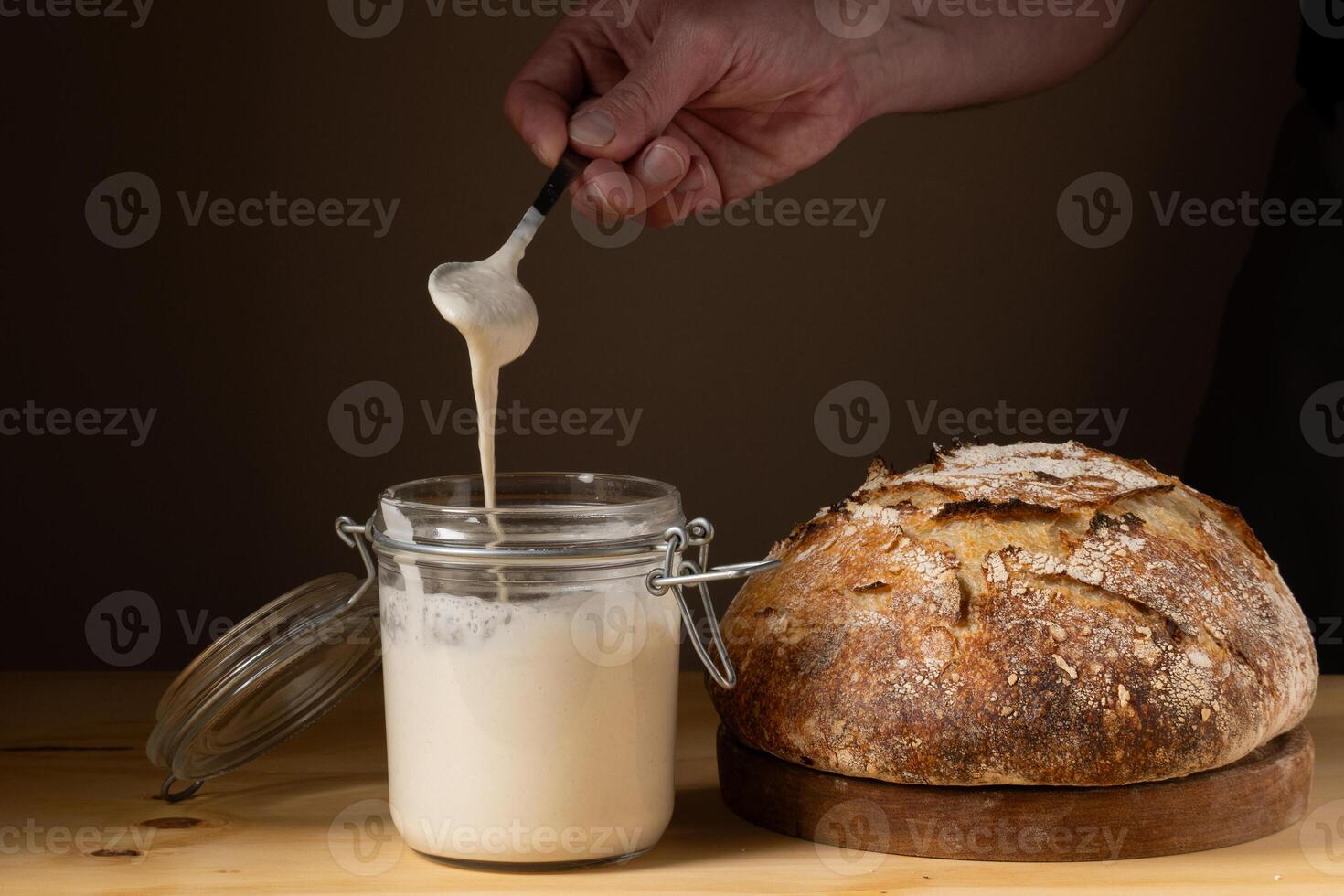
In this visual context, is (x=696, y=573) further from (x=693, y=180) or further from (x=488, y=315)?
(x=693, y=180)

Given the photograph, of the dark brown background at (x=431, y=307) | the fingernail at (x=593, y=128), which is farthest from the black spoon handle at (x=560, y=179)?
the dark brown background at (x=431, y=307)

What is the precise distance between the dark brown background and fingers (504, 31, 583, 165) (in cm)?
43

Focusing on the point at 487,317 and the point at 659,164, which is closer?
the point at 487,317

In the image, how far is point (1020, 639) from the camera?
1.13 meters

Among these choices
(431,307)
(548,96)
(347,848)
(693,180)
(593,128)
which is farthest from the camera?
(431,307)

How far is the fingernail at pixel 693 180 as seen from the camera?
1.71 meters

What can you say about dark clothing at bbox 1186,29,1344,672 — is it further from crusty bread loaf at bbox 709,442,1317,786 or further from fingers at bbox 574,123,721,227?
fingers at bbox 574,123,721,227

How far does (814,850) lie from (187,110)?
1.39 metres

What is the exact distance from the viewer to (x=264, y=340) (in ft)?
6.92

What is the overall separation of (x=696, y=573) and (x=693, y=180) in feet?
2.34

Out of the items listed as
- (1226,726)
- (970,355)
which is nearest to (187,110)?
(970,355)

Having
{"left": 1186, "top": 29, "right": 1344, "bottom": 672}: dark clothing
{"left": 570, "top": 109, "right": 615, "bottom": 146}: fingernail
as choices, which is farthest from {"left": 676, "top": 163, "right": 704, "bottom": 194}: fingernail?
{"left": 1186, "top": 29, "right": 1344, "bottom": 672}: dark clothing

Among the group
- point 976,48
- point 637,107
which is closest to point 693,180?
point 637,107

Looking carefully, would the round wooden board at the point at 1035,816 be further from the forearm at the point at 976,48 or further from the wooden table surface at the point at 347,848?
the forearm at the point at 976,48
